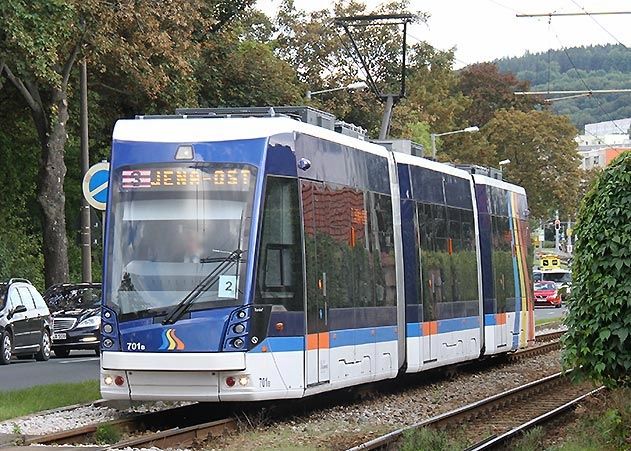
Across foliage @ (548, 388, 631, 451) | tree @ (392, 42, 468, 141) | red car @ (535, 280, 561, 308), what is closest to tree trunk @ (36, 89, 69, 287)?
foliage @ (548, 388, 631, 451)

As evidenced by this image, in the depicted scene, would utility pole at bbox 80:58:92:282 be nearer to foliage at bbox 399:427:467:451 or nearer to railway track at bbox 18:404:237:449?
railway track at bbox 18:404:237:449

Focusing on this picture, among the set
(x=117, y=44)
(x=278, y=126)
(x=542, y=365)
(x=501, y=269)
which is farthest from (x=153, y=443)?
(x=117, y=44)

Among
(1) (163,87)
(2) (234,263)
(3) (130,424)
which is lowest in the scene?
(3) (130,424)

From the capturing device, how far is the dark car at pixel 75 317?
1235 inches

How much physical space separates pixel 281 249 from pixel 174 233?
1199 millimetres

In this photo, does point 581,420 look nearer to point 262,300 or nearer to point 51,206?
point 262,300

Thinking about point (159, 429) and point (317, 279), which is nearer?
point (159, 429)

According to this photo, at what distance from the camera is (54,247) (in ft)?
124

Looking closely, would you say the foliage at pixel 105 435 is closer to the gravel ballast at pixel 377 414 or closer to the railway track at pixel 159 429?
the railway track at pixel 159 429

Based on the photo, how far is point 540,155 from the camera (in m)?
84.8

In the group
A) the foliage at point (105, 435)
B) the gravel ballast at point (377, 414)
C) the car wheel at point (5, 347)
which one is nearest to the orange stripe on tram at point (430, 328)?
the gravel ballast at point (377, 414)

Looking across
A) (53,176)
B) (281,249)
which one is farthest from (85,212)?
(281,249)

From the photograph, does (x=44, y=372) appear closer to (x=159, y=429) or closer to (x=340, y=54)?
(x=159, y=429)

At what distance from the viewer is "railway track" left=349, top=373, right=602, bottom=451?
1455 centimetres
